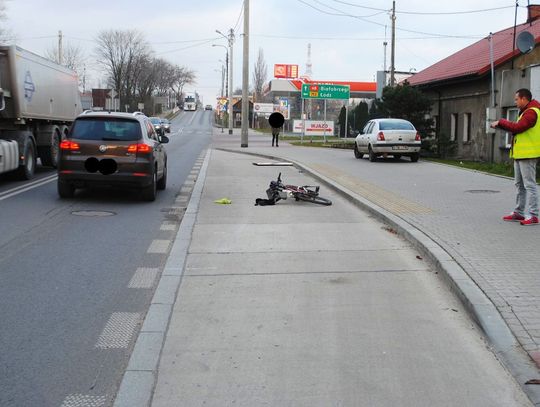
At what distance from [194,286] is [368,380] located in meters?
2.69

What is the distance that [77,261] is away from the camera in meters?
7.51

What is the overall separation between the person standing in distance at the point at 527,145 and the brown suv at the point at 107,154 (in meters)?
6.36

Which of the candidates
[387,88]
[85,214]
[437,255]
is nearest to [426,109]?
[387,88]

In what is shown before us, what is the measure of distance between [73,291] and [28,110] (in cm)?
1118

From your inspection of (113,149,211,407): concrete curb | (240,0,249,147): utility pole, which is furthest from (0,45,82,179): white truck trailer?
(240,0,249,147): utility pole

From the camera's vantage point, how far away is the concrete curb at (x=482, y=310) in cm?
429

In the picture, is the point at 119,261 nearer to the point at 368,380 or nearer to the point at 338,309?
the point at 338,309

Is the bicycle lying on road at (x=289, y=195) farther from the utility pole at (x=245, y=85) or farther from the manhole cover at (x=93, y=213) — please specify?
the utility pole at (x=245, y=85)

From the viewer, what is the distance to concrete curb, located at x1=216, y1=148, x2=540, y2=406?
169 inches

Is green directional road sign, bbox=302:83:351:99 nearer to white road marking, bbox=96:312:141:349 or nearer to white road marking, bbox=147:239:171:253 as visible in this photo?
white road marking, bbox=147:239:171:253

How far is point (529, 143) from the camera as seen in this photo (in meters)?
9.12

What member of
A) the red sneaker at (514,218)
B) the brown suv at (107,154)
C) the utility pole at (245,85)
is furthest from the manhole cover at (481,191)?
the utility pole at (245,85)

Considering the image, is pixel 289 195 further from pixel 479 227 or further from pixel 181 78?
pixel 181 78

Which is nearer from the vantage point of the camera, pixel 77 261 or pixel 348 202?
pixel 77 261
